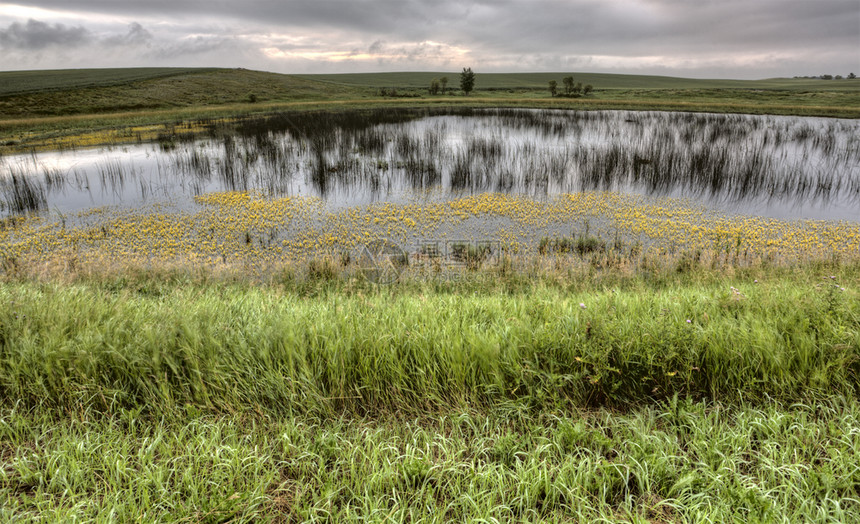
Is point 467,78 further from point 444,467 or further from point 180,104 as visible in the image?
point 444,467

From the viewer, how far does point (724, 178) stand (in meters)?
14.5

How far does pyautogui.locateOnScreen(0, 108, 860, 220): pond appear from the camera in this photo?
13016mm

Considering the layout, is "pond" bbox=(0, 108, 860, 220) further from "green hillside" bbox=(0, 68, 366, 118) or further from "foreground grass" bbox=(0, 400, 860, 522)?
"green hillside" bbox=(0, 68, 366, 118)

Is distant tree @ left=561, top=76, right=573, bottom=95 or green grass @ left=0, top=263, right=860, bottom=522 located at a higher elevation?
distant tree @ left=561, top=76, right=573, bottom=95

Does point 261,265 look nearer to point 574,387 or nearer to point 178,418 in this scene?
point 178,418

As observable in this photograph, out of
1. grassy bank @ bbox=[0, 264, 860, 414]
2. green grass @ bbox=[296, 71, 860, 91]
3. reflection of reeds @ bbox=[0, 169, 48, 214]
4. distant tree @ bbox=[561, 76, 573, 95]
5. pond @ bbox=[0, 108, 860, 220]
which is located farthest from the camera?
green grass @ bbox=[296, 71, 860, 91]

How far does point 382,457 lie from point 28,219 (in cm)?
1379

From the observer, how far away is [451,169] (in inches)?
644

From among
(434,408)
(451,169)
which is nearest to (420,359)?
(434,408)

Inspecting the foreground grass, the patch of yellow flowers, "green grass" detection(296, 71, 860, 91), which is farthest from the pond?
"green grass" detection(296, 71, 860, 91)

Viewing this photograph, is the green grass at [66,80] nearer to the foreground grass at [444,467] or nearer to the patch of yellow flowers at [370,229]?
the patch of yellow flowers at [370,229]

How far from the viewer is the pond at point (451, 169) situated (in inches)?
512

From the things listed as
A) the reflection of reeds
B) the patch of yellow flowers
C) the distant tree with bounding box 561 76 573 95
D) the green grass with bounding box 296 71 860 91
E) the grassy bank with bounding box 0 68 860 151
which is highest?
the green grass with bounding box 296 71 860 91

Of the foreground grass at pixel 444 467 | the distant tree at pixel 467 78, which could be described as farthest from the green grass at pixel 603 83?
the foreground grass at pixel 444 467
